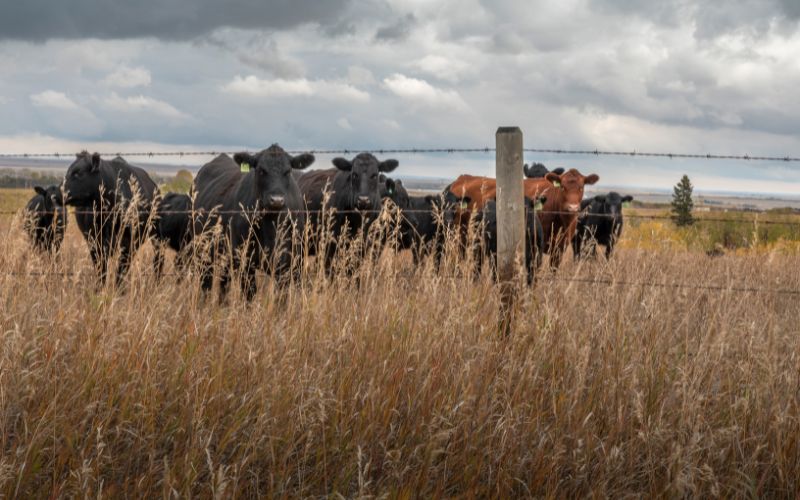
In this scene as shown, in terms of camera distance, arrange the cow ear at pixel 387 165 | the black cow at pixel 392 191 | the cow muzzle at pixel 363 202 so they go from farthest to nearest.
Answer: the black cow at pixel 392 191, the cow ear at pixel 387 165, the cow muzzle at pixel 363 202

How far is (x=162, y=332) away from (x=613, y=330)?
9.57 feet

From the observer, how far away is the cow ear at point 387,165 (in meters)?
10.8

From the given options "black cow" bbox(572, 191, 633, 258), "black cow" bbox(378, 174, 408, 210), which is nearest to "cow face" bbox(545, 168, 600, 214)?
"black cow" bbox(572, 191, 633, 258)

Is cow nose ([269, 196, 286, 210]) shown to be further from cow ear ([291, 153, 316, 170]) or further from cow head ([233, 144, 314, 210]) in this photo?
cow ear ([291, 153, 316, 170])

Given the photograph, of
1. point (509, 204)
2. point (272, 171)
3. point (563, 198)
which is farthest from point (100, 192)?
point (563, 198)

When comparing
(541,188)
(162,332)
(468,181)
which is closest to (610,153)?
(162,332)

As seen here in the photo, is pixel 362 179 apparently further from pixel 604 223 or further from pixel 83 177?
pixel 604 223

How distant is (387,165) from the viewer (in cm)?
1091

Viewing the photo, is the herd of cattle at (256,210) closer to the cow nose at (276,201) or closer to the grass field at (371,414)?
the cow nose at (276,201)

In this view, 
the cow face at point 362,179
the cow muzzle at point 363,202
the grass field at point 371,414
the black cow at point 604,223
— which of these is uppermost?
the cow face at point 362,179

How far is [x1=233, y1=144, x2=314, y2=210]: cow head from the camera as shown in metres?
8.74

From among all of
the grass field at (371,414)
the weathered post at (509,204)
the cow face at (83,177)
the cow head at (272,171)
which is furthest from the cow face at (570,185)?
the grass field at (371,414)

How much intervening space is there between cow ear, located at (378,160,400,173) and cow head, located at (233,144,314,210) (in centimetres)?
201

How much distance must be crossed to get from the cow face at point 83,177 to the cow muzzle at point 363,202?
10.9ft
